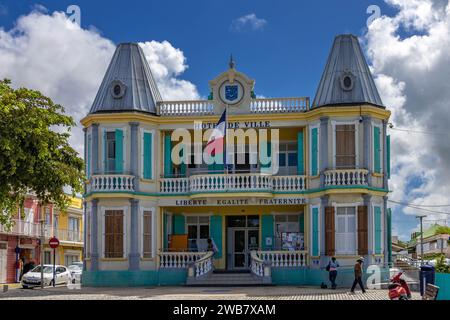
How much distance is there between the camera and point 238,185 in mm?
41250

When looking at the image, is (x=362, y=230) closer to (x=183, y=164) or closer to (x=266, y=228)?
(x=266, y=228)

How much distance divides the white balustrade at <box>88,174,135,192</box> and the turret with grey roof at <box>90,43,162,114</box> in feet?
10.7

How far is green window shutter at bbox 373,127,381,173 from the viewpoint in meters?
40.6

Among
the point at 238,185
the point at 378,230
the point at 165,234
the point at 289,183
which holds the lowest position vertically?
the point at 165,234

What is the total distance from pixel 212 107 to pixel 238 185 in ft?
13.4

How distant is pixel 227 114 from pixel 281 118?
8.55 ft

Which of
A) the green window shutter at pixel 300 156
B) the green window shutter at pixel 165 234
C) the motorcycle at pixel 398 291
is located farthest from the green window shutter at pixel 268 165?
the motorcycle at pixel 398 291

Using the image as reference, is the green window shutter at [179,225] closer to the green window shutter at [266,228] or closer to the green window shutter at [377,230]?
the green window shutter at [266,228]

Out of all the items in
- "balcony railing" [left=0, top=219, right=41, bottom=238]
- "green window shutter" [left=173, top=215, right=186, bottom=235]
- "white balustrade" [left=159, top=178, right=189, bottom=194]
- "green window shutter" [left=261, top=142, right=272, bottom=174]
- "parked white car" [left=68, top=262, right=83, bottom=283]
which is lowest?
"parked white car" [left=68, top=262, right=83, bottom=283]

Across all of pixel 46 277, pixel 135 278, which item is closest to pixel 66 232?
pixel 46 277

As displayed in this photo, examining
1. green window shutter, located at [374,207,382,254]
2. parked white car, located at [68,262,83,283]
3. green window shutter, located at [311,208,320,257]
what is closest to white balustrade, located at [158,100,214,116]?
green window shutter, located at [311,208,320,257]

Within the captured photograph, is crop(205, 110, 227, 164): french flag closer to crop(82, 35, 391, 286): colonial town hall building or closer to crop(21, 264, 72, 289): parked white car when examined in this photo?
crop(82, 35, 391, 286): colonial town hall building

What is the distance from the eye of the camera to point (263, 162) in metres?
42.8

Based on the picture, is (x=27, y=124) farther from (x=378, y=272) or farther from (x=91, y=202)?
(x=378, y=272)
